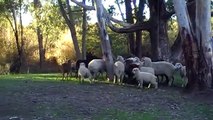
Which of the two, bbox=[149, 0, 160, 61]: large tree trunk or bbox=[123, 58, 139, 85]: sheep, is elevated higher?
bbox=[149, 0, 160, 61]: large tree trunk

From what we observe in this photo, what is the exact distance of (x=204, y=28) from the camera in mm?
16984

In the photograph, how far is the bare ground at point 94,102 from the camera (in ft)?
41.4

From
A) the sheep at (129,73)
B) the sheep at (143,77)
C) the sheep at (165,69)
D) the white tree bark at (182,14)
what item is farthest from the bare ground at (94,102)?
the white tree bark at (182,14)

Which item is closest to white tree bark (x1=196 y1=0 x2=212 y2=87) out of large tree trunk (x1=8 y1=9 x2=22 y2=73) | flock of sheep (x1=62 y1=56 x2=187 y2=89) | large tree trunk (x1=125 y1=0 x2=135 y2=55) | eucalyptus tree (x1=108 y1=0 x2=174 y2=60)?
flock of sheep (x1=62 y1=56 x2=187 y2=89)

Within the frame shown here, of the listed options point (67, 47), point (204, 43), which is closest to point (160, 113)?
point (204, 43)

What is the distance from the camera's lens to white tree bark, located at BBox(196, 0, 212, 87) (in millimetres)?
16828

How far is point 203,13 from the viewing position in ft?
55.3

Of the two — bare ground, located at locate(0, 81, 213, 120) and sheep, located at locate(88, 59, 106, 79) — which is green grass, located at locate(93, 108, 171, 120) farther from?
sheep, located at locate(88, 59, 106, 79)

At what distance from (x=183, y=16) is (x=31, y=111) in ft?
23.5

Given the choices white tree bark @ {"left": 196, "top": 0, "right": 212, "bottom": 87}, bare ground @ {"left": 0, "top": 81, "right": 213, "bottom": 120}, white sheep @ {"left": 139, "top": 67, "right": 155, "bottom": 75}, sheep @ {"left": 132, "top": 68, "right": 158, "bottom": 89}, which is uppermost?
white tree bark @ {"left": 196, "top": 0, "right": 212, "bottom": 87}

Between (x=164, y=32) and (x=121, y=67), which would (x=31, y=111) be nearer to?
(x=121, y=67)

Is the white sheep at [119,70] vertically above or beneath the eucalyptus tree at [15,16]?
beneath

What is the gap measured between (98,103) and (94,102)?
0.17m

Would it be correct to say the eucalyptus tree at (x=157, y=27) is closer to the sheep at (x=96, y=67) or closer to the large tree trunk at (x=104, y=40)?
the large tree trunk at (x=104, y=40)
